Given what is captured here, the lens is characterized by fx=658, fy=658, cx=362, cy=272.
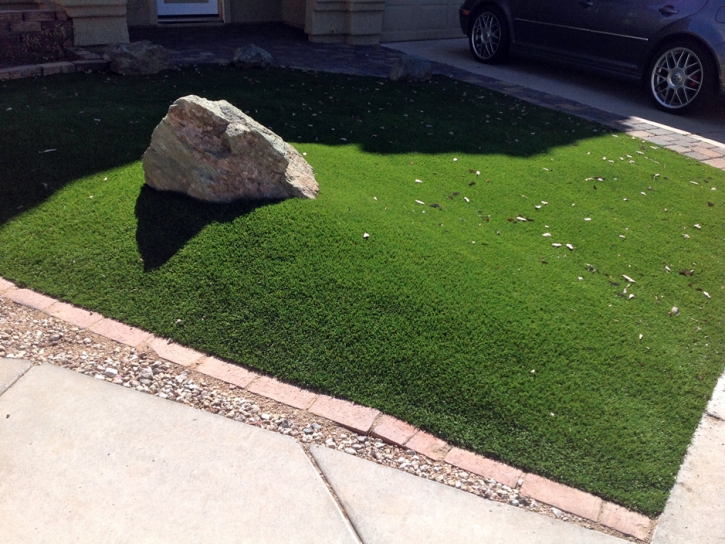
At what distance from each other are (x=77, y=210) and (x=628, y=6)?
7.72 meters

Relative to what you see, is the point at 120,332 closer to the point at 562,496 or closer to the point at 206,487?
the point at 206,487

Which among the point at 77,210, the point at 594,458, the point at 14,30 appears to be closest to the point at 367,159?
the point at 77,210

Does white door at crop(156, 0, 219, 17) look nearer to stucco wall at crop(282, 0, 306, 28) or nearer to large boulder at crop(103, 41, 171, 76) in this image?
stucco wall at crop(282, 0, 306, 28)

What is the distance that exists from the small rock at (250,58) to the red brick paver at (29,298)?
5.70 metres

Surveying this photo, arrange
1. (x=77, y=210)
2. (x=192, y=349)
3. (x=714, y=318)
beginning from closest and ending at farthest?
(x=192, y=349)
(x=714, y=318)
(x=77, y=210)

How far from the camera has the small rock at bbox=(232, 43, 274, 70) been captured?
29.7 ft

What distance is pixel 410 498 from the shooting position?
2912 millimetres

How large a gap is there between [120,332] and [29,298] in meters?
0.74

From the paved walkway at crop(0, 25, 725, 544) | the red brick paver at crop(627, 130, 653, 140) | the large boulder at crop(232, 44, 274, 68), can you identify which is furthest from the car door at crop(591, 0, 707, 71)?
the paved walkway at crop(0, 25, 725, 544)

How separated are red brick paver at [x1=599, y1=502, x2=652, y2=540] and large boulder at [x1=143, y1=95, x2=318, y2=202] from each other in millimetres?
2905

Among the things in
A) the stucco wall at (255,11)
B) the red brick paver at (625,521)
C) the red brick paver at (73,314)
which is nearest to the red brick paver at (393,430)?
the red brick paver at (625,521)

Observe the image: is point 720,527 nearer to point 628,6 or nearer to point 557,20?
point 628,6

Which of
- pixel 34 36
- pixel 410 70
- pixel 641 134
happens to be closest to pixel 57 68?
pixel 34 36

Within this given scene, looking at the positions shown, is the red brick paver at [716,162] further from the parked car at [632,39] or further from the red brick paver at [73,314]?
the red brick paver at [73,314]
